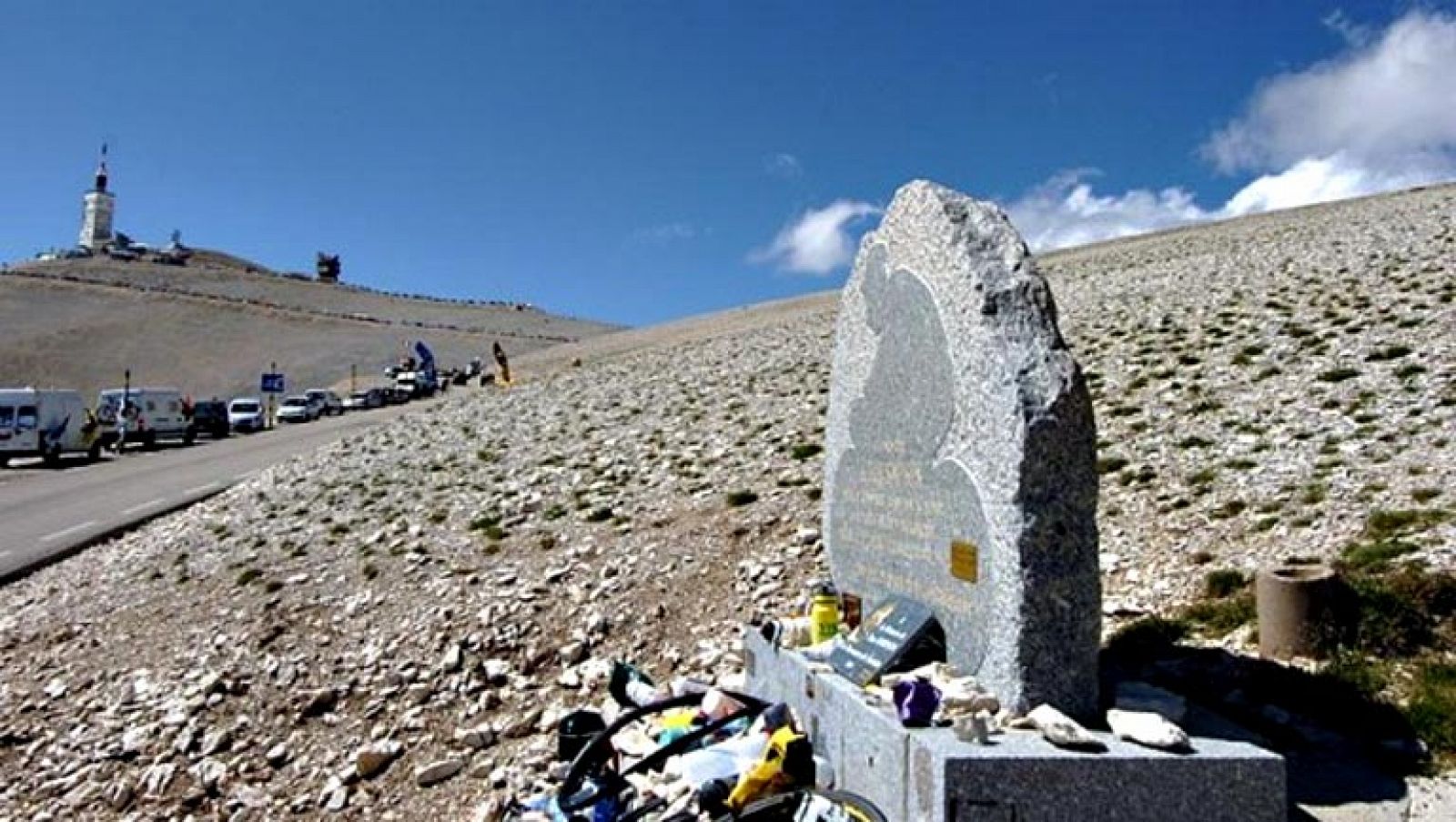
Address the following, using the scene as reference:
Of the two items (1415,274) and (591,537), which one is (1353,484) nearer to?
(591,537)

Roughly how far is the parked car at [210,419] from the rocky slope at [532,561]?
31691 millimetres

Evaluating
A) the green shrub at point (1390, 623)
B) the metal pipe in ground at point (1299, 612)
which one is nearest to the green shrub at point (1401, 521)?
the green shrub at point (1390, 623)

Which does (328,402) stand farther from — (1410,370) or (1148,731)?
(1148,731)

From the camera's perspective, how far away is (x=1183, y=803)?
16.4 ft

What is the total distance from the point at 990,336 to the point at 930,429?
2.89 feet

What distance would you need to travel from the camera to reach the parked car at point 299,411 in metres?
59.9

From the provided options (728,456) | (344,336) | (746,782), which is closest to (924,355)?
(746,782)

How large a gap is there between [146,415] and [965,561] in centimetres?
4779

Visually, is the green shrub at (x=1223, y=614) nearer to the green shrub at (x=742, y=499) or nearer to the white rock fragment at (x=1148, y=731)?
the white rock fragment at (x=1148, y=731)

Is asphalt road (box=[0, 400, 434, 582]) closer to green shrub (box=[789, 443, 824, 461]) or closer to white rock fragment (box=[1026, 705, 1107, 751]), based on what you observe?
green shrub (box=[789, 443, 824, 461])

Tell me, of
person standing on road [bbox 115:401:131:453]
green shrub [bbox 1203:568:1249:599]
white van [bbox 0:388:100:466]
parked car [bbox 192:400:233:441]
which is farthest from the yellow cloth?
parked car [bbox 192:400:233:441]

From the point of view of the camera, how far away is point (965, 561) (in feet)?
20.8

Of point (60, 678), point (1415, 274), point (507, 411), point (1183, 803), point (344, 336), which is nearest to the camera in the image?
point (1183, 803)

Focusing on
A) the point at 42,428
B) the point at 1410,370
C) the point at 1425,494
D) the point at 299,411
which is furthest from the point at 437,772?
the point at 299,411
